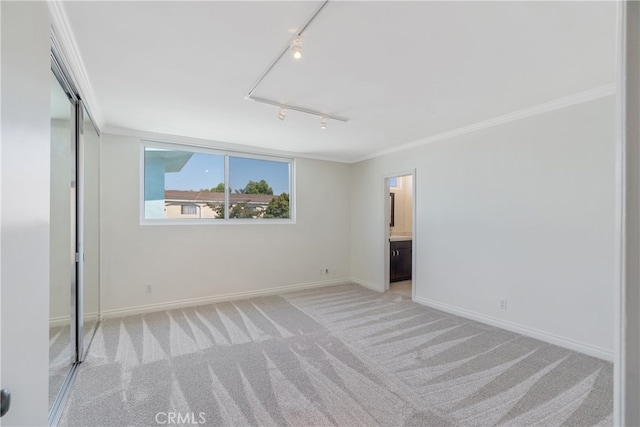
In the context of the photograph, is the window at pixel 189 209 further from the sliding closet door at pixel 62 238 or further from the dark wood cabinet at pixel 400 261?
the dark wood cabinet at pixel 400 261

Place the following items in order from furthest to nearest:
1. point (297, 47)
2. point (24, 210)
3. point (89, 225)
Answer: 1. point (89, 225)
2. point (297, 47)
3. point (24, 210)

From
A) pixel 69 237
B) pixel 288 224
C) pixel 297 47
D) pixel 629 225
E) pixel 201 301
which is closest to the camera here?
pixel 629 225

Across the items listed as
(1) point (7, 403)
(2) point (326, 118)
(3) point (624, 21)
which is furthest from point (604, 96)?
(1) point (7, 403)

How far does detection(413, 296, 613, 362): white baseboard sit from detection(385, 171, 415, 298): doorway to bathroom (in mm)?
591

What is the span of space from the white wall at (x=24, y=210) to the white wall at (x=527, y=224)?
3.91m

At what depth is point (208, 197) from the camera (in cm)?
444

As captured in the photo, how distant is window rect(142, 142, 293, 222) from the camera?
408 centimetres

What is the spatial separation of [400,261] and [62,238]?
506 cm

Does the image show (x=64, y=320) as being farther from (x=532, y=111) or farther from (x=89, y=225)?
(x=532, y=111)

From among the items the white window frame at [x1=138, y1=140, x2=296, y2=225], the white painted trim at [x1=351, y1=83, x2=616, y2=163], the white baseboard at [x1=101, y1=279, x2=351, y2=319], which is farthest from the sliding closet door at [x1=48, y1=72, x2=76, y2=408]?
the white painted trim at [x1=351, y1=83, x2=616, y2=163]

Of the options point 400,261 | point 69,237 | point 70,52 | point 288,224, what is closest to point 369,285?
point 400,261

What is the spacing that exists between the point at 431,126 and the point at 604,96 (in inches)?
61.3

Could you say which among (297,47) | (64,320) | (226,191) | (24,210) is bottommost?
(64,320)

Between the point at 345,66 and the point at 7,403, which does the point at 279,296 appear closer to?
the point at 345,66
